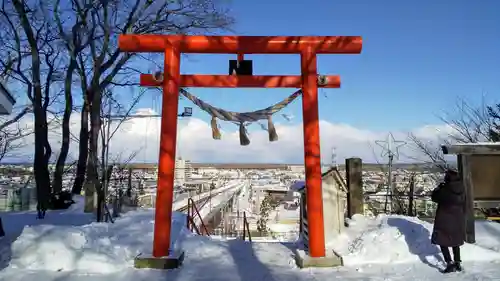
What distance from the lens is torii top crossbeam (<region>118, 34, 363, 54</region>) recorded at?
7270 millimetres

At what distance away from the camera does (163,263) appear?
6.57m

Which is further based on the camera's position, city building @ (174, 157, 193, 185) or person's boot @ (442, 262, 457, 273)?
city building @ (174, 157, 193, 185)

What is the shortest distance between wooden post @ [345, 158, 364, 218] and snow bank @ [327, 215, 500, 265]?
1506mm

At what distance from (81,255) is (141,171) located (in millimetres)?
16368

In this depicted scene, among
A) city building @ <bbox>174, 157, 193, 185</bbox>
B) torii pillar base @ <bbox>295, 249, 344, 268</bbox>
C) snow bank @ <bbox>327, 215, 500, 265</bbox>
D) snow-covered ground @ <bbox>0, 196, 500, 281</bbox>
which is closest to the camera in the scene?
snow-covered ground @ <bbox>0, 196, 500, 281</bbox>

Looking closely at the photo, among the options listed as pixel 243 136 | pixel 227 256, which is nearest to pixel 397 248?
pixel 227 256

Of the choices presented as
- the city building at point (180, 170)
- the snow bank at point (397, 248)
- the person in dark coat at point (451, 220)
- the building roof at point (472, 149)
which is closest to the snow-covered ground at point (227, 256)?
the snow bank at point (397, 248)

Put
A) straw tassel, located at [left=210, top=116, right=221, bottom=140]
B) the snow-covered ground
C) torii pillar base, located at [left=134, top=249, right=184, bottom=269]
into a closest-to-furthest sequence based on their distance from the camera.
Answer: the snow-covered ground < torii pillar base, located at [left=134, top=249, right=184, bottom=269] < straw tassel, located at [left=210, top=116, right=221, bottom=140]

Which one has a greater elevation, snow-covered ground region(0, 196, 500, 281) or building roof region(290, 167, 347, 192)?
building roof region(290, 167, 347, 192)

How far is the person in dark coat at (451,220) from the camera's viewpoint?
6.41 metres

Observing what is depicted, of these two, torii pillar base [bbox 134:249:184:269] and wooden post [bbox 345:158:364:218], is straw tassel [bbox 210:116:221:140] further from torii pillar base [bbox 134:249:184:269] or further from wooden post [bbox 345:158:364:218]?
wooden post [bbox 345:158:364:218]

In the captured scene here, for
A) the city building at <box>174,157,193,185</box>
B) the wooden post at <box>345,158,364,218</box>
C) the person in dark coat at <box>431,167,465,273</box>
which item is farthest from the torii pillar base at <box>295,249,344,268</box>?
the city building at <box>174,157,193,185</box>

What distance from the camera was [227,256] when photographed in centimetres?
759

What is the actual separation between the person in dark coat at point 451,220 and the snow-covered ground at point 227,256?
13.6 inches
